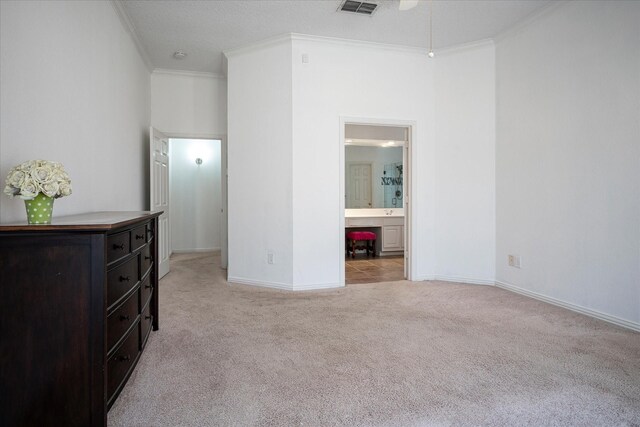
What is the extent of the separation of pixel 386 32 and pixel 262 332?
135 inches

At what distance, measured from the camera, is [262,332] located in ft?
9.92

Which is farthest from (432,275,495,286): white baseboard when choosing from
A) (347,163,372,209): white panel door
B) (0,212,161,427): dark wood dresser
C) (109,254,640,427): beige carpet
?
(0,212,161,427): dark wood dresser

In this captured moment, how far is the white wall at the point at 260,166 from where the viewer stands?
447cm

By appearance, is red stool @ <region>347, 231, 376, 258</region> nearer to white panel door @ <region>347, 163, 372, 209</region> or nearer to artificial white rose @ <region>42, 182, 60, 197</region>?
white panel door @ <region>347, 163, 372, 209</region>

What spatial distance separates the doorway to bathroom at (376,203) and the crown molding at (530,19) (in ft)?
4.46

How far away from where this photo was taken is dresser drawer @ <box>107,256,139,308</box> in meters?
1.79

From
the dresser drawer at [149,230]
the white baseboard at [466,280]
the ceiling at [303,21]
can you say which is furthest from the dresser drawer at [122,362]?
the white baseboard at [466,280]

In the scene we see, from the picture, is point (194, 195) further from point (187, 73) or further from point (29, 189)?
point (29, 189)

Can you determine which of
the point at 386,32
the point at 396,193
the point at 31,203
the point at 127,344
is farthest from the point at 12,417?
the point at 396,193

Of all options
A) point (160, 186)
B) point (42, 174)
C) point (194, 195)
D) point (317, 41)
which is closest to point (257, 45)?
point (317, 41)

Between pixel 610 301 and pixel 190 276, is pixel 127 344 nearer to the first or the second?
pixel 190 276

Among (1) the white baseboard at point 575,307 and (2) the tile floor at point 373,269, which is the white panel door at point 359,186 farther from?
(1) the white baseboard at point 575,307

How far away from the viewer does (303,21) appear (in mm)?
4055

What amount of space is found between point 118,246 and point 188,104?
Result: 416 centimetres
